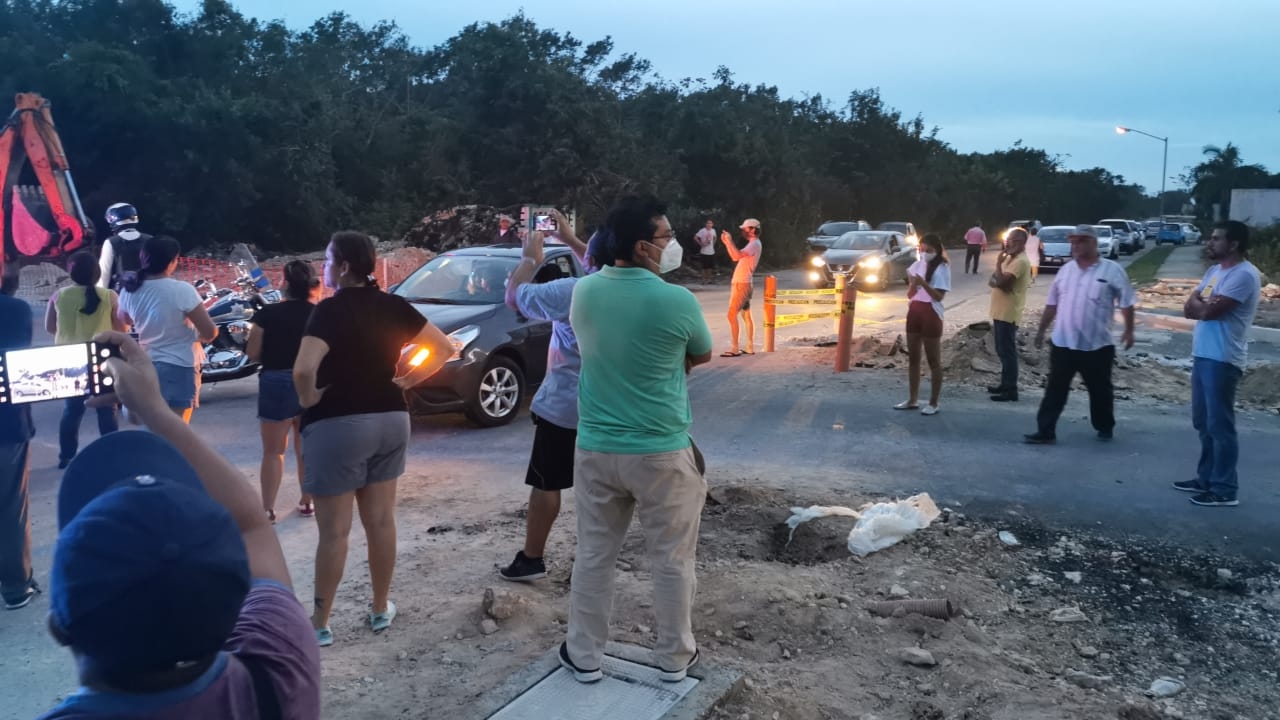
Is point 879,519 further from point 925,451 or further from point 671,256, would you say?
point 925,451

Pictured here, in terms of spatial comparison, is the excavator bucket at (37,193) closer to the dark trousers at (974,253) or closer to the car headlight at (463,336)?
the car headlight at (463,336)

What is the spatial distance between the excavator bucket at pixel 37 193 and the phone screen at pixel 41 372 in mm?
10998

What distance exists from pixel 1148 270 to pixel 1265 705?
3516 cm

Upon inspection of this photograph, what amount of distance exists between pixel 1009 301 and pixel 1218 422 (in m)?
3.77

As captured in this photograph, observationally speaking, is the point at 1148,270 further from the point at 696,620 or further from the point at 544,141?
the point at 696,620

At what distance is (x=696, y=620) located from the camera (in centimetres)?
473

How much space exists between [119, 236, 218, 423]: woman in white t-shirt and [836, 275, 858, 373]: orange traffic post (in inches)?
312

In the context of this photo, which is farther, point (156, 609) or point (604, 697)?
point (604, 697)

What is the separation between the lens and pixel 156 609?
1.39 metres

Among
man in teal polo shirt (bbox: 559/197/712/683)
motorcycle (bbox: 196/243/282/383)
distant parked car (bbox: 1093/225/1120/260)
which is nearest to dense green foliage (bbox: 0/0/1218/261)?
distant parked car (bbox: 1093/225/1120/260)

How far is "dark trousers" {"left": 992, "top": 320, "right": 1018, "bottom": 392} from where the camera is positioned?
1045cm

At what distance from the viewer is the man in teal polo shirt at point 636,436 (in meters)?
3.74

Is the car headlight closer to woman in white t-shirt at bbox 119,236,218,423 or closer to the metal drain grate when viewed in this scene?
woman in white t-shirt at bbox 119,236,218,423

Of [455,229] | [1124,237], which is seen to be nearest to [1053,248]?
[1124,237]
